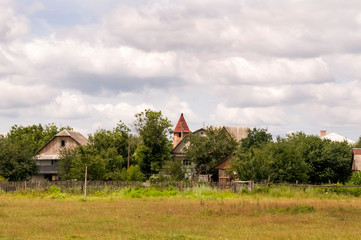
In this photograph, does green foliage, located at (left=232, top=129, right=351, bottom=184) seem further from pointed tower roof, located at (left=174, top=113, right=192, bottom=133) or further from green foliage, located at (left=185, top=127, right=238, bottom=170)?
pointed tower roof, located at (left=174, top=113, right=192, bottom=133)

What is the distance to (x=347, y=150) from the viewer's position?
2749 inches

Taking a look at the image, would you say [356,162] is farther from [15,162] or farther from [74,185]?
[15,162]

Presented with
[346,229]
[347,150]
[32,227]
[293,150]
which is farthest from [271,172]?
[32,227]

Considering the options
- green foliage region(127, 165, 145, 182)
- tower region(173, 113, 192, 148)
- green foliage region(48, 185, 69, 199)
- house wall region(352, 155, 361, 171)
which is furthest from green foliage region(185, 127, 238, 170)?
Answer: green foliage region(48, 185, 69, 199)

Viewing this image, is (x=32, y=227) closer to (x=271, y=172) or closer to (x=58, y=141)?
(x=271, y=172)

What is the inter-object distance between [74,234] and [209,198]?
21924 mm

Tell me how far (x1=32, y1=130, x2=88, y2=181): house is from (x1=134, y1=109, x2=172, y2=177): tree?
492 inches

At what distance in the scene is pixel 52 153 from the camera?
89.6 meters

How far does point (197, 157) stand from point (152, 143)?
8.74 metres

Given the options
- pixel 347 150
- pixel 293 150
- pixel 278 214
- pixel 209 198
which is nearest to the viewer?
pixel 278 214


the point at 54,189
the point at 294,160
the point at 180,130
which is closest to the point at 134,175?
the point at 54,189

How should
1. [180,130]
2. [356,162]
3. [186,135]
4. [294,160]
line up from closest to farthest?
[294,160]
[356,162]
[186,135]
[180,130]

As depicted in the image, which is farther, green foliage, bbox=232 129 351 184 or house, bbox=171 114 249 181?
house, bbox=171 114 249 181

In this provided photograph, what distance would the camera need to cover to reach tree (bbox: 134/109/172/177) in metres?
83.2
